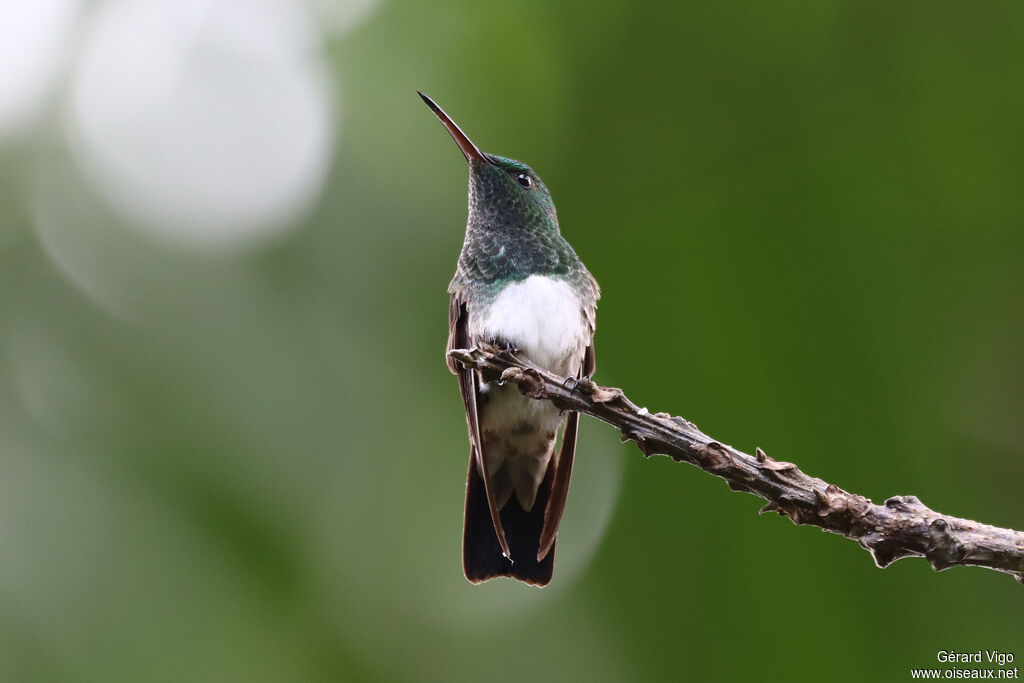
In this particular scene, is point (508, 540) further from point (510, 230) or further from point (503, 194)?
point (503, 194)

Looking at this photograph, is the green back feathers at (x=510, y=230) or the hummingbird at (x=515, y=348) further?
the green back feathers at (x=510, y=230)

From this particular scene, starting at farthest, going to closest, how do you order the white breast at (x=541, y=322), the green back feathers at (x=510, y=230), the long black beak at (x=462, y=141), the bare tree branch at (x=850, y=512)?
the long black beak at (x=462, y=141)
the green back feathers at (x=510, y=230)
the white breast at (x=541, y=322)
the bare tree branch at (x=850, y=512)

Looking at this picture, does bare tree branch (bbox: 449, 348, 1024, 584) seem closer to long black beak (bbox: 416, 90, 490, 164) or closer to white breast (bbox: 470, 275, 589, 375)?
white breast (bbox: 470, 275, 589, 375)

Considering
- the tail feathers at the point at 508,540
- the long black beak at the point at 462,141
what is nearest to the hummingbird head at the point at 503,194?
the long black beak at the point at 462,141

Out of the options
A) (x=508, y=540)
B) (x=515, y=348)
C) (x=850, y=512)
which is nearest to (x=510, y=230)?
(x=515, y=348)

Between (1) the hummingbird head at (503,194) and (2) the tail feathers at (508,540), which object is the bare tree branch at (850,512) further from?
(1) the hummingbird head at (503,194)

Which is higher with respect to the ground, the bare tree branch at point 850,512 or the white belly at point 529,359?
the white belly at point 529,359

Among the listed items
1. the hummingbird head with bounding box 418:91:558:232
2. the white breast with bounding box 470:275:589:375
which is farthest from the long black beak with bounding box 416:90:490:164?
the white breast with bounding box 470:275:589:375
